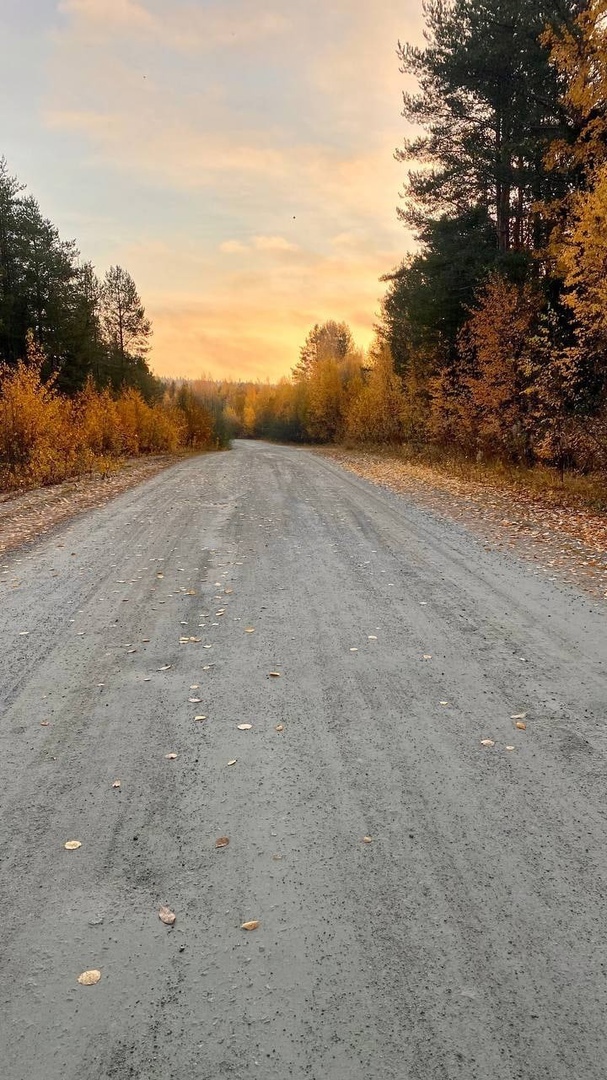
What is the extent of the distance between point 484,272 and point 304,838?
18.7 metres

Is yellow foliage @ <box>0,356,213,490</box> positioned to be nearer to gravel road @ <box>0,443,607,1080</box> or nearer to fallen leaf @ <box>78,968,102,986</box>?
gravel road @ <box>0,443,607,1080</box>

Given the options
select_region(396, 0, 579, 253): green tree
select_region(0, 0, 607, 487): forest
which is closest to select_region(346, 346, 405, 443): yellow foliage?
select_region(0, 0, 607, 487): forest

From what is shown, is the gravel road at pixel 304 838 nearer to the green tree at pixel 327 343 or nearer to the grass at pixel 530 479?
the grass at pixel 530 479

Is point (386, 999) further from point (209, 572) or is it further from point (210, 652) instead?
point (209, 572)

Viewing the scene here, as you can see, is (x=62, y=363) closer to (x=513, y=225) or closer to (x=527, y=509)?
(x=513, y=225)

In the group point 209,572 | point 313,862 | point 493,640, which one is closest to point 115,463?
point 209,572

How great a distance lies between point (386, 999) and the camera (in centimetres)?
207

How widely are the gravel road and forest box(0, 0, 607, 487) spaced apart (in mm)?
9374

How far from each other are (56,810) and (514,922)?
2.31 m

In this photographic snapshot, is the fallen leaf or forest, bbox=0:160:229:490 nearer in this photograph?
the fallen leaf

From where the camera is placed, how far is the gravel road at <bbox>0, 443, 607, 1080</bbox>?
198cm

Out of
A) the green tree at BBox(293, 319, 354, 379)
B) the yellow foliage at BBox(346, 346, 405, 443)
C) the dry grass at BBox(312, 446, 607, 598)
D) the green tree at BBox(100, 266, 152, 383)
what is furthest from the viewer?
the green tree at BBox(293, 319, 354, 379)

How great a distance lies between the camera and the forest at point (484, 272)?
12.9m

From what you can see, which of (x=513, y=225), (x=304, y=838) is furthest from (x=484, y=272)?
(x=304, y=838)
